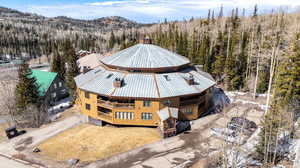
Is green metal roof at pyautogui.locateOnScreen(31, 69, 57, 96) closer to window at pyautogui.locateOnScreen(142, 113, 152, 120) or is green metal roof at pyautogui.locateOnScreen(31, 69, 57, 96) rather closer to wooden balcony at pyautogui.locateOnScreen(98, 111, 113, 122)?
wooden balcony at pyautogui.locateOnScreen(98, 111, 113, 122)

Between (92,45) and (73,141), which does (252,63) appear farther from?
(92,45)

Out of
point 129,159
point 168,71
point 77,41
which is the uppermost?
point 77,41

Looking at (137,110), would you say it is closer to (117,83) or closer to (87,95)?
(117,83)

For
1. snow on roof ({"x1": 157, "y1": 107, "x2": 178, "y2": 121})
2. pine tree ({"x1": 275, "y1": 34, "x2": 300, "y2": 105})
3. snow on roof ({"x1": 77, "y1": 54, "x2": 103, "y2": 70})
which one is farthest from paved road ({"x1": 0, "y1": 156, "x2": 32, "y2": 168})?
snow on roof ({"x1": 77, "y1": 54, "x2": 103, "y2": 70})

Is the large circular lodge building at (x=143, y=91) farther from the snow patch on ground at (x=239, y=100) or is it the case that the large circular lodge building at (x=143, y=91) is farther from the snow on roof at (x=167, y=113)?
the snow patch on ground at (x=239, y=100)

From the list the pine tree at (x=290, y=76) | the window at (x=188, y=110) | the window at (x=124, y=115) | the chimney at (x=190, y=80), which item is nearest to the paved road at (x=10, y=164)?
the window at (x=124, y=115)

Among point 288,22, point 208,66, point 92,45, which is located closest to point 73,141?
point 208,66
